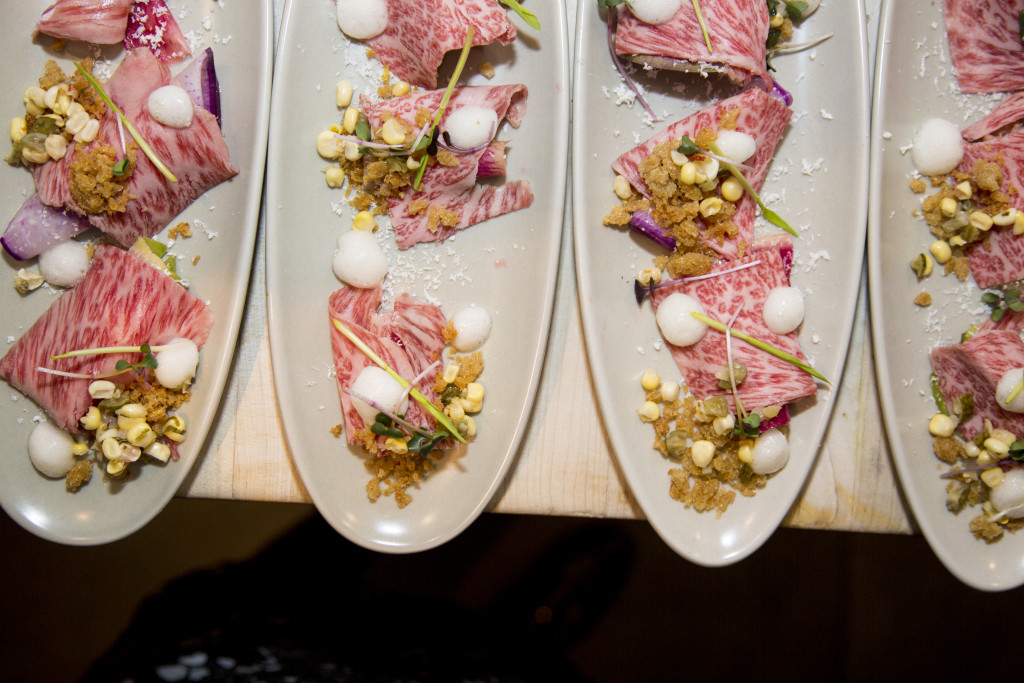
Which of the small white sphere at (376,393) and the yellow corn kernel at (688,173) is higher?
the yellow corn kernel at (688,173)

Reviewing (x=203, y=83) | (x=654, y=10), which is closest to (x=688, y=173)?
(x=654, y=10)

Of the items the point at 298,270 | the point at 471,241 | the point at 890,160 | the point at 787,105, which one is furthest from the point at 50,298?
the point at 890,160

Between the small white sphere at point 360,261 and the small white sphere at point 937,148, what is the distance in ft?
4.80

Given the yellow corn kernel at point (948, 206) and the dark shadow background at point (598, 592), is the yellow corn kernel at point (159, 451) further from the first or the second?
the yellow corn kernel at point (948, 206)

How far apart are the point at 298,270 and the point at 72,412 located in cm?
66

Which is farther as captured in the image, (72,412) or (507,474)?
(507,474)

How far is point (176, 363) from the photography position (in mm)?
1561

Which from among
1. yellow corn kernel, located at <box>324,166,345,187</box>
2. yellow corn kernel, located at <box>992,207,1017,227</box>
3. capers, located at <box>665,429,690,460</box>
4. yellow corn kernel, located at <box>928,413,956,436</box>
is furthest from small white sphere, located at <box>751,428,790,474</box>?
yellow corn kernel, located at <box>324,166,345,187</box>

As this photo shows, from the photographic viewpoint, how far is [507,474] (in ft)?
5.53

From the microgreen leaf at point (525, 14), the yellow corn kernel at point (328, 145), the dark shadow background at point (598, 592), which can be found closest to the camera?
the microgreen leaf at point (525, 14)

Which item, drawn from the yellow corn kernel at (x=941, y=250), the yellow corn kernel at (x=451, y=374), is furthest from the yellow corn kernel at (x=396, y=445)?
the yellow corn kernel at (x=941, y=250)

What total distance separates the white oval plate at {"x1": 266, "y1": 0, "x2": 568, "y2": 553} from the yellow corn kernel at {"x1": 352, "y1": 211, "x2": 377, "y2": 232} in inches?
1.4

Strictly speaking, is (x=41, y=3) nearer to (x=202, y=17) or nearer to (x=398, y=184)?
(x=202, y=17)

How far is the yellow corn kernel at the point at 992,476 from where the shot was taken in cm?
162
